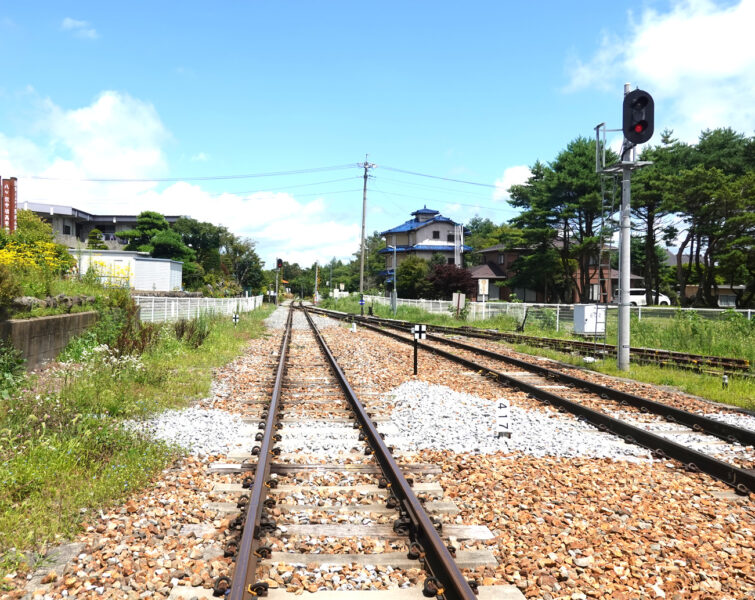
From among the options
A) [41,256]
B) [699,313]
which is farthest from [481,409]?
[699,313]

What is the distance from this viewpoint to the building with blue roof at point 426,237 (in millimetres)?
83062

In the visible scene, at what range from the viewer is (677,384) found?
39.5ft

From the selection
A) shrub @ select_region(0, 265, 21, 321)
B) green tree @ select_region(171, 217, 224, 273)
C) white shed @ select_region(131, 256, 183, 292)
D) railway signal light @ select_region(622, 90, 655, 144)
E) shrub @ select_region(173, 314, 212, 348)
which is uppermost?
green tree @ select_region(171, 217, 224, 273)

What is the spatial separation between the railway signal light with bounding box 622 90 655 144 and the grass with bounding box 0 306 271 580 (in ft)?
34.1

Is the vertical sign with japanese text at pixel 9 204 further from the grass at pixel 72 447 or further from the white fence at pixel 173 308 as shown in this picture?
the grass at pixel 72 447

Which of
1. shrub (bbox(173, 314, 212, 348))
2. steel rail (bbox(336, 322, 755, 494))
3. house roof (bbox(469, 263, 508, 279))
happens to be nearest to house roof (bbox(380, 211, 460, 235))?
house roof (bbox(469, 263, 508, 279))

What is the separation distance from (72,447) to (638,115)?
12.3 metres

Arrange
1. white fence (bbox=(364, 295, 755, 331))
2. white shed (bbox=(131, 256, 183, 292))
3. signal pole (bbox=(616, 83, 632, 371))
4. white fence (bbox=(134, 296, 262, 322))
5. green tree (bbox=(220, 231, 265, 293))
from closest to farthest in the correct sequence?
signal pole (bbox=(616, 83, 632, 371))
white fence (bbox=(134, 296, 262, 322))
white fence (bbox=(364, 295, 755, 331))
white shed (bbox=(131, 256, 183, 292))
green tree (bbox=(220, 231, 265, 293))

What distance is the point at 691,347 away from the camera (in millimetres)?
16688

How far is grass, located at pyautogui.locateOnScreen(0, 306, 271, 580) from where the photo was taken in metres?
4.39

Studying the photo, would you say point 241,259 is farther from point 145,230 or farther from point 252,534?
point 252,534

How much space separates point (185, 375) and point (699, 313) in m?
16.6

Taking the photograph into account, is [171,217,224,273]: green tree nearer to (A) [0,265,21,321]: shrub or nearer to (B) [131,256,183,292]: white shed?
(B) [131,256,183,292]: white shed

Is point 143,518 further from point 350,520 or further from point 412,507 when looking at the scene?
point 412,507
